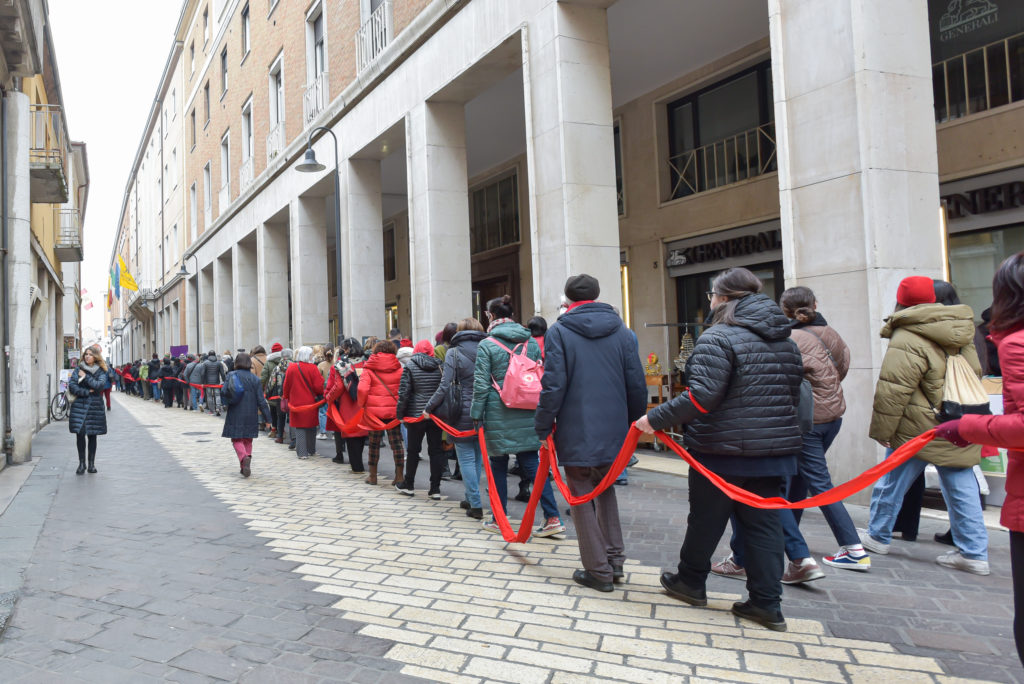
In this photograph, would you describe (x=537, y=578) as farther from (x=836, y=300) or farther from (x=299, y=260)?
(x=299, y=260)

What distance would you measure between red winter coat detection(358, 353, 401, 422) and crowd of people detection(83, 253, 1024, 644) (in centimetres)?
154

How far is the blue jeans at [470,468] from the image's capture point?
668cm

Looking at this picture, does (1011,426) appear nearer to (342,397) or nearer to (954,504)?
(954,504)

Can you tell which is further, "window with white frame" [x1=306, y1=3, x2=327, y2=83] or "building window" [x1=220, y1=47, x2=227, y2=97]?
"building window" [x1=220, y1=47, x2=227, y2=97]

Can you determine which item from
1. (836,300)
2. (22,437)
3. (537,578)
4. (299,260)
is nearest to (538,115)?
(836,300)

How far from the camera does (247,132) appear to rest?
25969mm

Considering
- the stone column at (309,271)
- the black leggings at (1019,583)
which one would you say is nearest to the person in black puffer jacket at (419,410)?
the black leggings at (1019,583)

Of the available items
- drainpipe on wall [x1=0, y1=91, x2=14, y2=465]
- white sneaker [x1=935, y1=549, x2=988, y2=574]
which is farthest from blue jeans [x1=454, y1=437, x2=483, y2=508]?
drainpipe on wall [x1=0, y1=91, x2=14, y2=465]

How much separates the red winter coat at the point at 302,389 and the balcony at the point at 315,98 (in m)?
9.39

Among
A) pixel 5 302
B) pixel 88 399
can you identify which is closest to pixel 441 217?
→ pixel 88 399

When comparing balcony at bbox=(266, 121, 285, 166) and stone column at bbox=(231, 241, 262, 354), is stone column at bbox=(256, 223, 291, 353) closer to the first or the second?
balcony at bbox=(266, 121, 285, 166)

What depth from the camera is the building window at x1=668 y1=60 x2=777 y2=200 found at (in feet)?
42.1

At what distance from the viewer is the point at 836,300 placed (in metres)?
6.60

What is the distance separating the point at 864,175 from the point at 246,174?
2331cm
